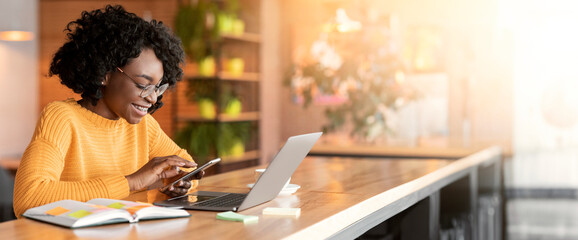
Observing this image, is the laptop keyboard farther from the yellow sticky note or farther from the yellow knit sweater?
the yellow sticky note

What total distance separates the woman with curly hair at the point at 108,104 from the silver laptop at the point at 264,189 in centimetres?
11

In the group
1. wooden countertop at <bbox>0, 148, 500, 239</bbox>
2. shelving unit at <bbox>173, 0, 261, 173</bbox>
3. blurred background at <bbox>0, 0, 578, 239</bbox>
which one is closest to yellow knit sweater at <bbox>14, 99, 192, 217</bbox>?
wooden countertop at <bbox>0, 148, 500, 239</bbox>

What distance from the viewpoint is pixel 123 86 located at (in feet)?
6.57

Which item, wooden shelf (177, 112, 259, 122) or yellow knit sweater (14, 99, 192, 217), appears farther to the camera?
wooden shelf (177, 112, 259, 122)

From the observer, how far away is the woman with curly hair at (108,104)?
186 centimetres

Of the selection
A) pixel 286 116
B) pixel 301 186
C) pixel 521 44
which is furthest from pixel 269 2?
pixel 301 186

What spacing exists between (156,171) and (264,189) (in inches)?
12.1

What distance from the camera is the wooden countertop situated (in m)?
1.36

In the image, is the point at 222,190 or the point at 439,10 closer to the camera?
the point at 222,190

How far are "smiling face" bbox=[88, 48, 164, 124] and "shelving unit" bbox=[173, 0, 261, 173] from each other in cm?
412

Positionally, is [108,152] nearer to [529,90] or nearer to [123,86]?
[123,86]

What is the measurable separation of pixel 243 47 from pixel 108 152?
4966mm

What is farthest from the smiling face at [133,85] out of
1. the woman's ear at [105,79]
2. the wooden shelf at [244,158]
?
the wooden shelf at [244,158]

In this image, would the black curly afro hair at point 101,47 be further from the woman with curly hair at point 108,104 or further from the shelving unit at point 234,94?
the shelving unit at point 234,94
